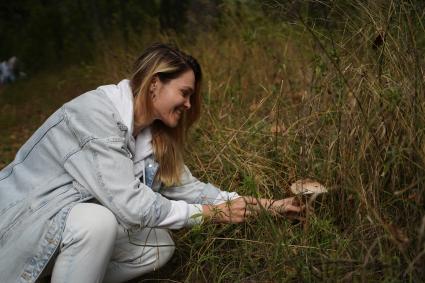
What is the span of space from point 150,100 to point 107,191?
486 mm

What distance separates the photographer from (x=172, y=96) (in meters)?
2.38

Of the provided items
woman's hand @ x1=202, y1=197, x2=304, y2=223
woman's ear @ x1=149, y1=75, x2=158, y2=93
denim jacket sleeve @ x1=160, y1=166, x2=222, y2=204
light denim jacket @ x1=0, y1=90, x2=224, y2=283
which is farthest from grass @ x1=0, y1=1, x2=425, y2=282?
woman's ear @ x1=149, y1=75, x2=158, y2=93

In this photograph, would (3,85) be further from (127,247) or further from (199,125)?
(127,247)

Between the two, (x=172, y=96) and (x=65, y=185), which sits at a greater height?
(x=172, y=96)

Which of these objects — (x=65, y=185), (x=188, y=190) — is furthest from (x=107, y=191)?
(x=188, y=190)

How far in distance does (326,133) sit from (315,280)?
734mm

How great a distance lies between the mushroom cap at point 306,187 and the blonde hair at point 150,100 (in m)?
0.57

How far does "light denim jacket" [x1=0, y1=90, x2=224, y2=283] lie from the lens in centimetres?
206

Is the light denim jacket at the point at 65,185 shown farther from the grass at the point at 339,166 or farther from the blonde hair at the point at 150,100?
the grass at the point at 339,166

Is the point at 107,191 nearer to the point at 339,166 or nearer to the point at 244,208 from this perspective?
the point at 244,208

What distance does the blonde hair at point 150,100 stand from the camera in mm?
2377

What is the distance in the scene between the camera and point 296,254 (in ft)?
6.61

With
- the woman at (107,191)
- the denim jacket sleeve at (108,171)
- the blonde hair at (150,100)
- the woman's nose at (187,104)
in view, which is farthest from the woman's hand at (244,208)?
the woman's nose at (187,104)

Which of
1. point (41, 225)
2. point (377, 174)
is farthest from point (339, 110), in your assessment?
point (41, 225)
